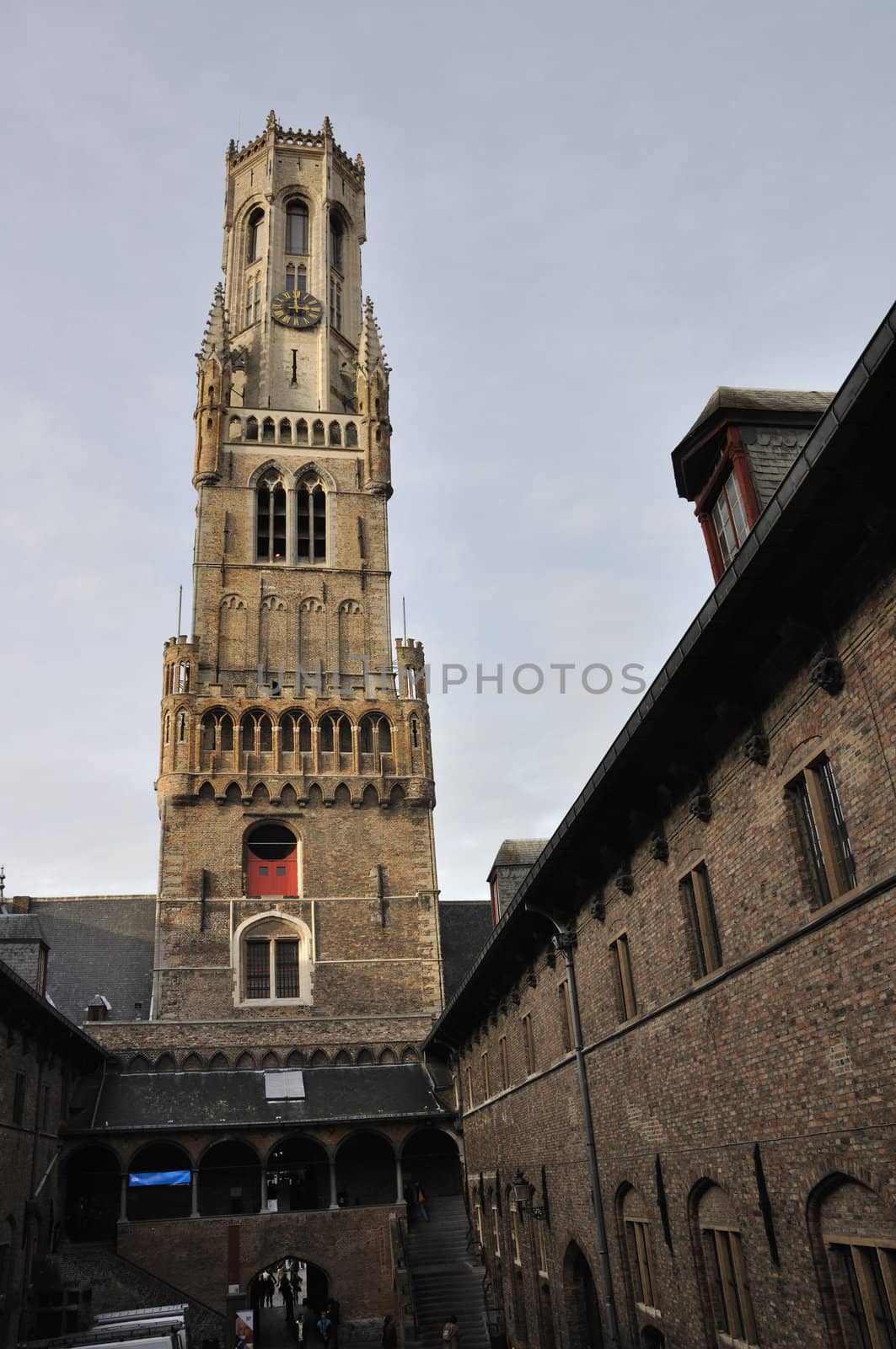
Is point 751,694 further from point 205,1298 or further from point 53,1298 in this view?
point 205,1298

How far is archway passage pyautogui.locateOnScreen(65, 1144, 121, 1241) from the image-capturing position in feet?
105

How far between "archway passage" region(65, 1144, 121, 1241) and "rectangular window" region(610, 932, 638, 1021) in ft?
74.2

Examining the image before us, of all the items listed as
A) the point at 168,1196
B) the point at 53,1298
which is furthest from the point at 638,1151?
the point at 168,1196

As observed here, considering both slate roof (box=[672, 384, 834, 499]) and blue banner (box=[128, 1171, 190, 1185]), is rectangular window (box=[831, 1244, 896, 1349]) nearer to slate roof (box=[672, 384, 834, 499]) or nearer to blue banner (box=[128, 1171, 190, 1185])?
slate roof (box=[672, 384, 834, 499])

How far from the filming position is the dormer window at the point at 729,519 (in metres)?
14.3

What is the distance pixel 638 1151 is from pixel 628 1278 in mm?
2334

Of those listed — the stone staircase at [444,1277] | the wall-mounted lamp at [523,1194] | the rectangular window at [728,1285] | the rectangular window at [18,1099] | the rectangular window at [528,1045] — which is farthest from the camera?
the stone staircase at [444,1277]

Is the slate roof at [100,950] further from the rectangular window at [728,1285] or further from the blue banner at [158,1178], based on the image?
the rectangular window at [728,1285]

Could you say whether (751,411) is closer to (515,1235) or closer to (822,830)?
(822,830)

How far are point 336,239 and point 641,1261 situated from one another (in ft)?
188

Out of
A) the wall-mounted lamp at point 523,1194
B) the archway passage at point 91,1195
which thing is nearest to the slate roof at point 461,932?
the archway passage at point 91,1195

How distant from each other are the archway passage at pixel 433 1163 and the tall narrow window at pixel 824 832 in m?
29.2

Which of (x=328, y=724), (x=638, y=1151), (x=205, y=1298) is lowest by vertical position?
(x=205, y=1298)

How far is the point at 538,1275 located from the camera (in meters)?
21.7
